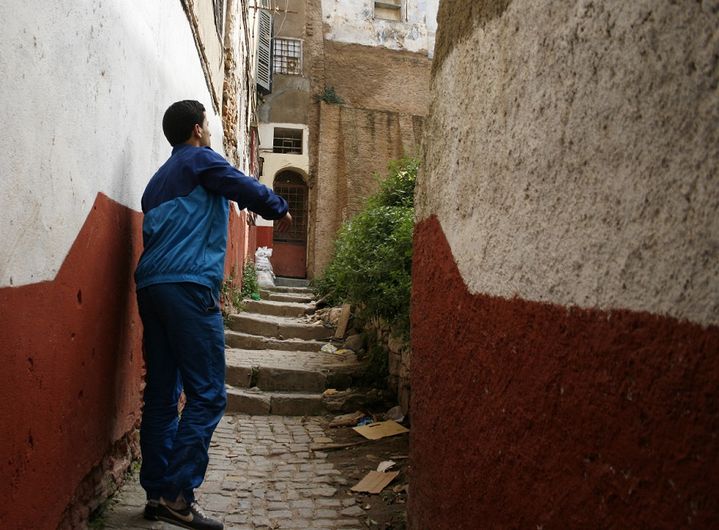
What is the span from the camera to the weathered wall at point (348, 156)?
1853 cm

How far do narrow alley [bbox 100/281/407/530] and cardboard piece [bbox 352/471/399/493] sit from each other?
0.19 ft

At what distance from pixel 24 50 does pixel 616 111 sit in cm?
158

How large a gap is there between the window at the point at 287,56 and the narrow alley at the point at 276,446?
46.8ft

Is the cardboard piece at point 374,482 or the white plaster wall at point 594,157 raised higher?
the white plaster wall at point 594,157

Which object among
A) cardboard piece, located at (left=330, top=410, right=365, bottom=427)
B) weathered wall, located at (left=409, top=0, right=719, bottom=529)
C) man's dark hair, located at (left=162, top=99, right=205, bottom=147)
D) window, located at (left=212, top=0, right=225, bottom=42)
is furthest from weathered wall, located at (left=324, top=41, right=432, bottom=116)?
weathered wall, located at (left=409, top=0, right=719, bottom=529)

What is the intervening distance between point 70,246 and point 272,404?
11.8 ft

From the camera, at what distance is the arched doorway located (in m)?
19.4

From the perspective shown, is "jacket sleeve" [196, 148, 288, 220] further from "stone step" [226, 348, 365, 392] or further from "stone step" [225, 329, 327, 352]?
"stone step" [225, 329, 327, 352]

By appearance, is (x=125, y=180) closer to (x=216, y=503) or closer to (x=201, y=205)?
(x=201, y=205)

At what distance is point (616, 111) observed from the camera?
1.25m

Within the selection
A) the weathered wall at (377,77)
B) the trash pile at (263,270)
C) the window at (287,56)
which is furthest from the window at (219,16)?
the weathered wall at (377,77)

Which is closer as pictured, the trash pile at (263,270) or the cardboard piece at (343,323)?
the cardboard piece at (343,323)

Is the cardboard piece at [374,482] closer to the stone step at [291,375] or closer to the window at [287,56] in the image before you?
the stone step at [291,375]

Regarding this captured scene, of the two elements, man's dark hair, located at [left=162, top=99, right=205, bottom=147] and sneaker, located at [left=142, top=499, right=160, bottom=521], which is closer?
sneaker, located at [left=142, top=499, right=160, bottom=521]
